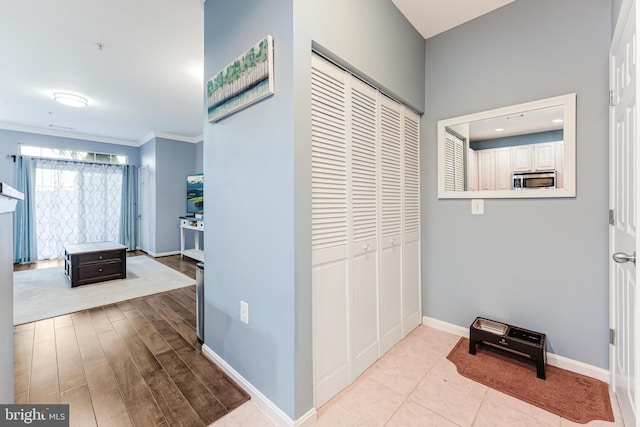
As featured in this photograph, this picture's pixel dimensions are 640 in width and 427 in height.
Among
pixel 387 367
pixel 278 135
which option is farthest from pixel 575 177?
pixel 278 135

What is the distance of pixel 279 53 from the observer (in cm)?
139

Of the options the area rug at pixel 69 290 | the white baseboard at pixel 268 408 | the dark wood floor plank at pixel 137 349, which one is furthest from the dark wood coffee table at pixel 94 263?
the white baseboard at pixel 268 408

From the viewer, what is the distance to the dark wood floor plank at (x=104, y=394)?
4.81 ft

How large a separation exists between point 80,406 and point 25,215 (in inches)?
219

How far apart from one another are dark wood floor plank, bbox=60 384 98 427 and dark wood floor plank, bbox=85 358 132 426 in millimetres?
Result: 22

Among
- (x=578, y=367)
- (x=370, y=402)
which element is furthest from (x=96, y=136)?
(x=578, y=367)

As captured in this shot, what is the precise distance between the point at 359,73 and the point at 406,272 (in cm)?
161

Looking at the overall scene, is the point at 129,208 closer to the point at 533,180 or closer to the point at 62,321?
the point at 62,321

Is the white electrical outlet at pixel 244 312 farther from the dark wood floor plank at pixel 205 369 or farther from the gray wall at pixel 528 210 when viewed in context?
the gray wall at pixel 528 210

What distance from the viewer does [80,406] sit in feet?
5.07

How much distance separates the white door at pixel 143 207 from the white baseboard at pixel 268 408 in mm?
5569

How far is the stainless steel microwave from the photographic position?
6.37 ft

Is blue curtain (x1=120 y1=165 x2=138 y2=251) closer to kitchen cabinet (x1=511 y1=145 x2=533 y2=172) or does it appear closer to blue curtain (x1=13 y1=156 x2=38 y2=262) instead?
blue curtain (x1=13 y1=156 x2=38 y2=262)

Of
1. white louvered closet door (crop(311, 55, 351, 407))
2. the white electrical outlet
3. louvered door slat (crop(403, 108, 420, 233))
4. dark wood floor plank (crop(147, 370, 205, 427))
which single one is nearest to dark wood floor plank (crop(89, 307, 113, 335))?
dark wood floor plank (crop(147, 370, 205, 427))
